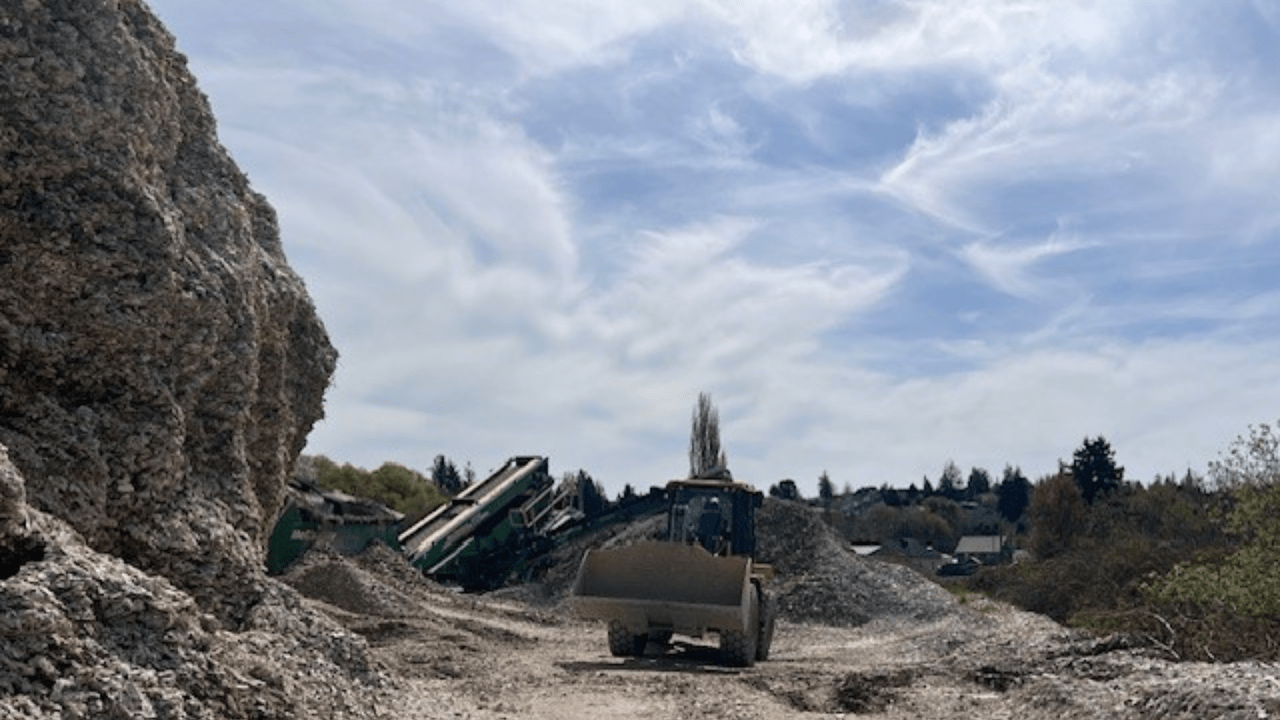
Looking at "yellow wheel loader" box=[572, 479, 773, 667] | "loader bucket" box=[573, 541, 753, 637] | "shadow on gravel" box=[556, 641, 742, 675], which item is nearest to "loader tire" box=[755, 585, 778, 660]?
"yellow wheel loader" box=[572, 479, 773, 667]

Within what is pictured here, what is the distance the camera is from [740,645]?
55.7 ft

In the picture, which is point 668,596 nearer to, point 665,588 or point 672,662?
point 665,588

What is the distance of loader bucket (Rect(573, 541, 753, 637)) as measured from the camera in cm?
1627

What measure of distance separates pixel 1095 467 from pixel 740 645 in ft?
199

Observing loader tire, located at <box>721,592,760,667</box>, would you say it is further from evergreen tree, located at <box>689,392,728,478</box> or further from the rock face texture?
evergreen tree, located at <box>689,392,728,478</box>

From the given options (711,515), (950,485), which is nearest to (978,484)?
(950,485)

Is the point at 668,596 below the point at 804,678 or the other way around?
the other way around

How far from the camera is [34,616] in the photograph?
22.0 feet

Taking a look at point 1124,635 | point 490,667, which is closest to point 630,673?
point 490,667

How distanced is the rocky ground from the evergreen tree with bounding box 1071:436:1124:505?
1764 inches

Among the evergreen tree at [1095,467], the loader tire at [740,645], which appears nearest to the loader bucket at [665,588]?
the loader tire at [740,645]

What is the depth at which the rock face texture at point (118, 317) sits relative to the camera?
991cm

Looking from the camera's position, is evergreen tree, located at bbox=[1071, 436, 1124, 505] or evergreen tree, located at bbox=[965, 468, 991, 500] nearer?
evergreen tree, located at bbox=[1071, 436, 1124, 505]

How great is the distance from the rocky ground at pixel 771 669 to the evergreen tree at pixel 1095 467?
44817 millimetres
